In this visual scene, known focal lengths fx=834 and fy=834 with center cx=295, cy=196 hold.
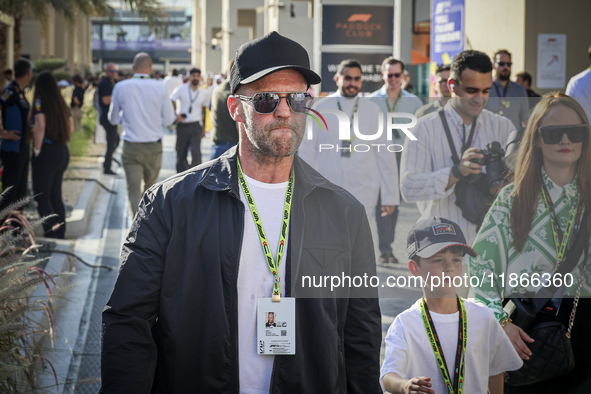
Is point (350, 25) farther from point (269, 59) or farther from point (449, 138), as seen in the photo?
point (269, 59)

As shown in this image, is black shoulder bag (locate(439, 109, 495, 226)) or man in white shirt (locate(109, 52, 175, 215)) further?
man in white shirt (locate(109, 52, 175, 215))

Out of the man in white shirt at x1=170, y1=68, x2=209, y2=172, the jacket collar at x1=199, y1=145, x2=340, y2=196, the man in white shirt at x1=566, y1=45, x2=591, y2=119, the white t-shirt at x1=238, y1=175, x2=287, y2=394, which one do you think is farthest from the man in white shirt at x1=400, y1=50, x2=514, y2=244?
the man in white shirt at x1=170, y1=68, x2=209, y2=172

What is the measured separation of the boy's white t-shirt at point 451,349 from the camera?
3623 mm

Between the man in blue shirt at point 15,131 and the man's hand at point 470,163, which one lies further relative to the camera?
the man in blue shirt at point 15,131

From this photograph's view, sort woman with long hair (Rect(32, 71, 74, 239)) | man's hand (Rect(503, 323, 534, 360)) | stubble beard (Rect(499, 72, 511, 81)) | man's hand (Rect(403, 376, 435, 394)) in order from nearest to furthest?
man's hand (Rect(403, 376, 435, 394)) → man's hand (Rect(503, 323, 534, 360)) → woman with long hair (Rect(32, 71, 74, 239)) → stubble beard (Rect(499, 72, 511, 81))

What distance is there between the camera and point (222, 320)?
9.75 ft

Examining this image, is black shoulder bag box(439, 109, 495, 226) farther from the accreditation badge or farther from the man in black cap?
the accreditation badge

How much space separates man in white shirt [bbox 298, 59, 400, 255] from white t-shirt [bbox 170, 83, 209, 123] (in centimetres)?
1128

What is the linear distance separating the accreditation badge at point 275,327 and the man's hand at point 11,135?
7.33m

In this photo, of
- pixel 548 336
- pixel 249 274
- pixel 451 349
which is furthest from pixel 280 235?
pixel 548 336

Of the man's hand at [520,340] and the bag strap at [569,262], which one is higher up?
the bag strap at [569,262]

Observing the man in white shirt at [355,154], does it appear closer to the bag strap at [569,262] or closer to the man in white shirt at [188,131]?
the bag strap at [569,262]

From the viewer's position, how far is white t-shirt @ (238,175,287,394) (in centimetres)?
302

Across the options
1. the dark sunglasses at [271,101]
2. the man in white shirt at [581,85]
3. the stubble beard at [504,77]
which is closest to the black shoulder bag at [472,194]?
the dark sunglasses at [271,101]
